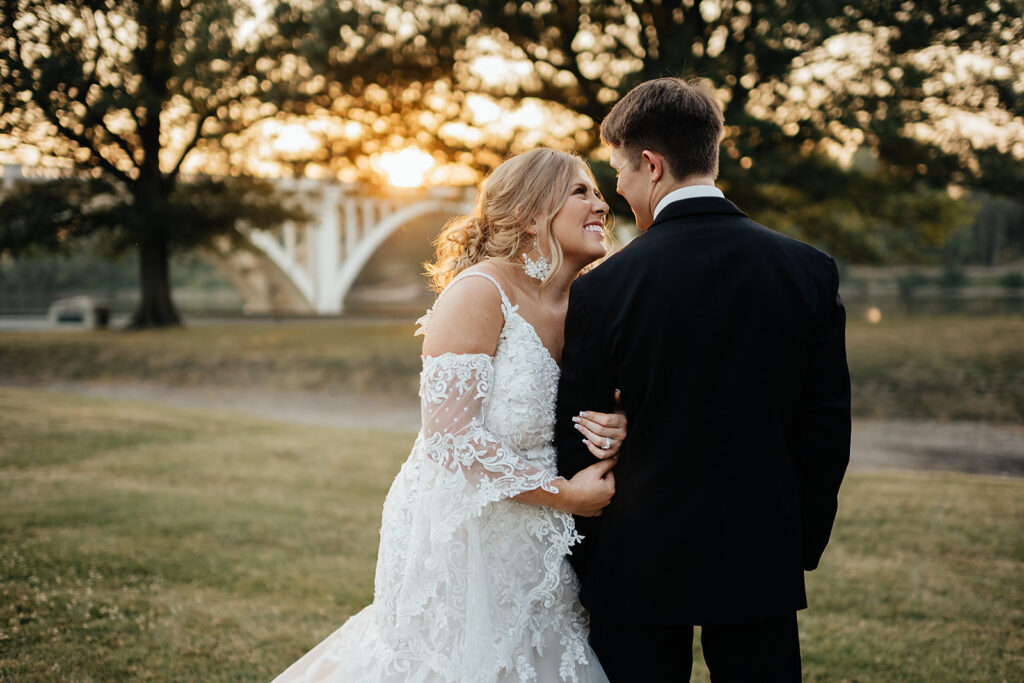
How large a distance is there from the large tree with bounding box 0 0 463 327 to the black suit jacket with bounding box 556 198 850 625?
1116 centimetres

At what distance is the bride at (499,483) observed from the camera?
81.9 inches

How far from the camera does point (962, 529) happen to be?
18.5 feet

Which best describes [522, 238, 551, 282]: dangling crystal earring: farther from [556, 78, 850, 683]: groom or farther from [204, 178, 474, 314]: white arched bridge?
[204, 178, 474, 314]: white arched bridge

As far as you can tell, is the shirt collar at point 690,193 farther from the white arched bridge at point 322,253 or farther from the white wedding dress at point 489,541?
the white arched bridge at point 322,253

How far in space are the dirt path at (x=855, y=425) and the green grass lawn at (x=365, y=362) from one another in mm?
481

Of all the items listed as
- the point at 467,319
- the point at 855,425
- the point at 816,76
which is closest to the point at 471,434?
the point at 467,319

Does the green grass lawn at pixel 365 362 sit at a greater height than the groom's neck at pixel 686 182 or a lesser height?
lesser

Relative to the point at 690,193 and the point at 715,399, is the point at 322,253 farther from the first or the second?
the point at 715,399

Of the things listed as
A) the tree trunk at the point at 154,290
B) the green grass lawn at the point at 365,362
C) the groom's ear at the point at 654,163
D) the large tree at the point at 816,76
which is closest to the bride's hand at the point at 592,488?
the groom's ear at the point at 654,163

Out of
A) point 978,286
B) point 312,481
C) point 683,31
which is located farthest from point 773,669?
point 978,286

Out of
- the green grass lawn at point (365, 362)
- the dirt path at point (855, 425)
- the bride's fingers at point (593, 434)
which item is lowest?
the dirt path at point (855, 425)

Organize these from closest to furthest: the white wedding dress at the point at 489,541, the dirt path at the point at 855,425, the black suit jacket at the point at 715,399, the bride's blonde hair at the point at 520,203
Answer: the black suit jacket at the point at 715,399
the white wedding dress at the point at 489,541
the bride's blonde hair at the point at 520,203
the dirt path at the point at 855,425

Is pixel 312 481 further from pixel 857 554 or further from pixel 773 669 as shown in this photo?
pixel 773 669

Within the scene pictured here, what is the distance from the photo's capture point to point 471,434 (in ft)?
6.82
